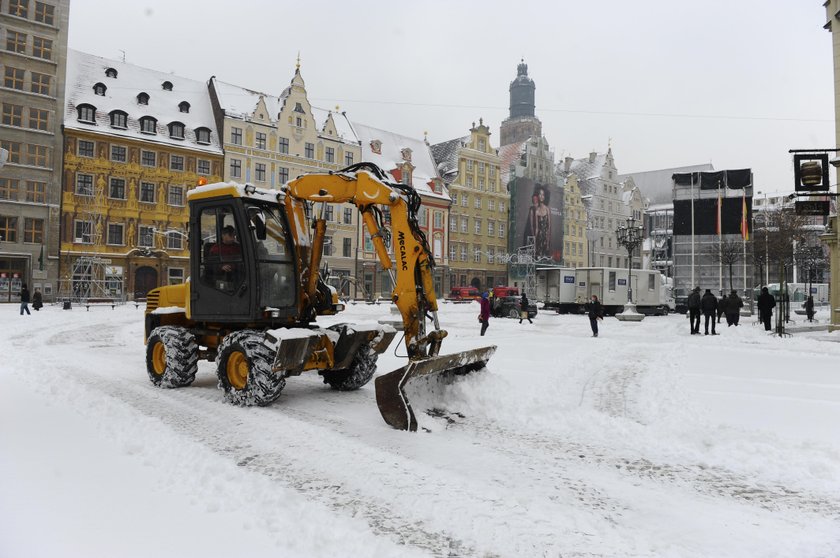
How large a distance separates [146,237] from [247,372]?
40754 millimetres

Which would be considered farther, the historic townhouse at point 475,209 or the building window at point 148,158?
the historic townhouse at point 475,209

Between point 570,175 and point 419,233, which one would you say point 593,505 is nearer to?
point 419,233

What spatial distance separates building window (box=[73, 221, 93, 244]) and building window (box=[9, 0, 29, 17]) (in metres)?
14.8

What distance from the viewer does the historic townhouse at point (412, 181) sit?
56594 millimetres

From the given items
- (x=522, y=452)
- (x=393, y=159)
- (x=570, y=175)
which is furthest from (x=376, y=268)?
(x=522, y=452)

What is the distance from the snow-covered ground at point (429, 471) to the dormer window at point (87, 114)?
38.4 meters

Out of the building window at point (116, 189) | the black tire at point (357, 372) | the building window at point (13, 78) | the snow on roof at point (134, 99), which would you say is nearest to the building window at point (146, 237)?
the building window at point (116, 189)

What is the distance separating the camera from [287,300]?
8.46 m

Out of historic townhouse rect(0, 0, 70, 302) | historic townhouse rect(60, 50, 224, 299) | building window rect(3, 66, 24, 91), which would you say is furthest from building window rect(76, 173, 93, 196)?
building window rect(3, 66, 24, 91)

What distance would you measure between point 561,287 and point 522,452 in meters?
33.4

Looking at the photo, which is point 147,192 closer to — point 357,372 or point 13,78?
point 13,78

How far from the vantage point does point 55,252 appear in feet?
130

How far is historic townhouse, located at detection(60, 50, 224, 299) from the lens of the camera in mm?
40812

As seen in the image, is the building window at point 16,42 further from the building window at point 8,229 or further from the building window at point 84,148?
the building window at point 8,229
